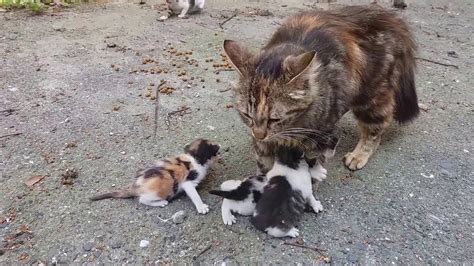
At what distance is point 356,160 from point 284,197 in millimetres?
1009

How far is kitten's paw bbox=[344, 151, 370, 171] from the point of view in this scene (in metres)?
3.21

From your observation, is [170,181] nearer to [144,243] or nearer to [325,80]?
[144,243]

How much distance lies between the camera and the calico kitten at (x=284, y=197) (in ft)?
8.04

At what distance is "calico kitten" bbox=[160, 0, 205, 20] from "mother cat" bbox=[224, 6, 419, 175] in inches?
147

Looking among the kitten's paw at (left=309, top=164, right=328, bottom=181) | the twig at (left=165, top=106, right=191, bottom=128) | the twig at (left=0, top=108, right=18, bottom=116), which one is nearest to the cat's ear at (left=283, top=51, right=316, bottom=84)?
the kitten's paw at (left=309, top=164, right=328, bottom=181)

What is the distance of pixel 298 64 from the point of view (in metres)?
2.27

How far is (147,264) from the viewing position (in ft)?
7.73

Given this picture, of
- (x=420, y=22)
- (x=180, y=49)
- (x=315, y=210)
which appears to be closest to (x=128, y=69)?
(x=180, y=49)

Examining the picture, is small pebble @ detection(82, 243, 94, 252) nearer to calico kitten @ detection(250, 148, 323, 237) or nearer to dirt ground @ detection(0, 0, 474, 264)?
dirt ground @ detection(0, 0, 474, 264)

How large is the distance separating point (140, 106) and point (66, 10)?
131 inches

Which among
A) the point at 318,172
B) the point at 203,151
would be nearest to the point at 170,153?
the point at 203,151

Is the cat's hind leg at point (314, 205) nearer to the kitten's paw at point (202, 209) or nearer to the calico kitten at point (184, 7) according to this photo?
the kitten's paw at point (202, 209)

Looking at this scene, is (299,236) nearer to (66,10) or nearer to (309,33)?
(309,33)

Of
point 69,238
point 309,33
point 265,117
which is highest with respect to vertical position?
point 309,33
